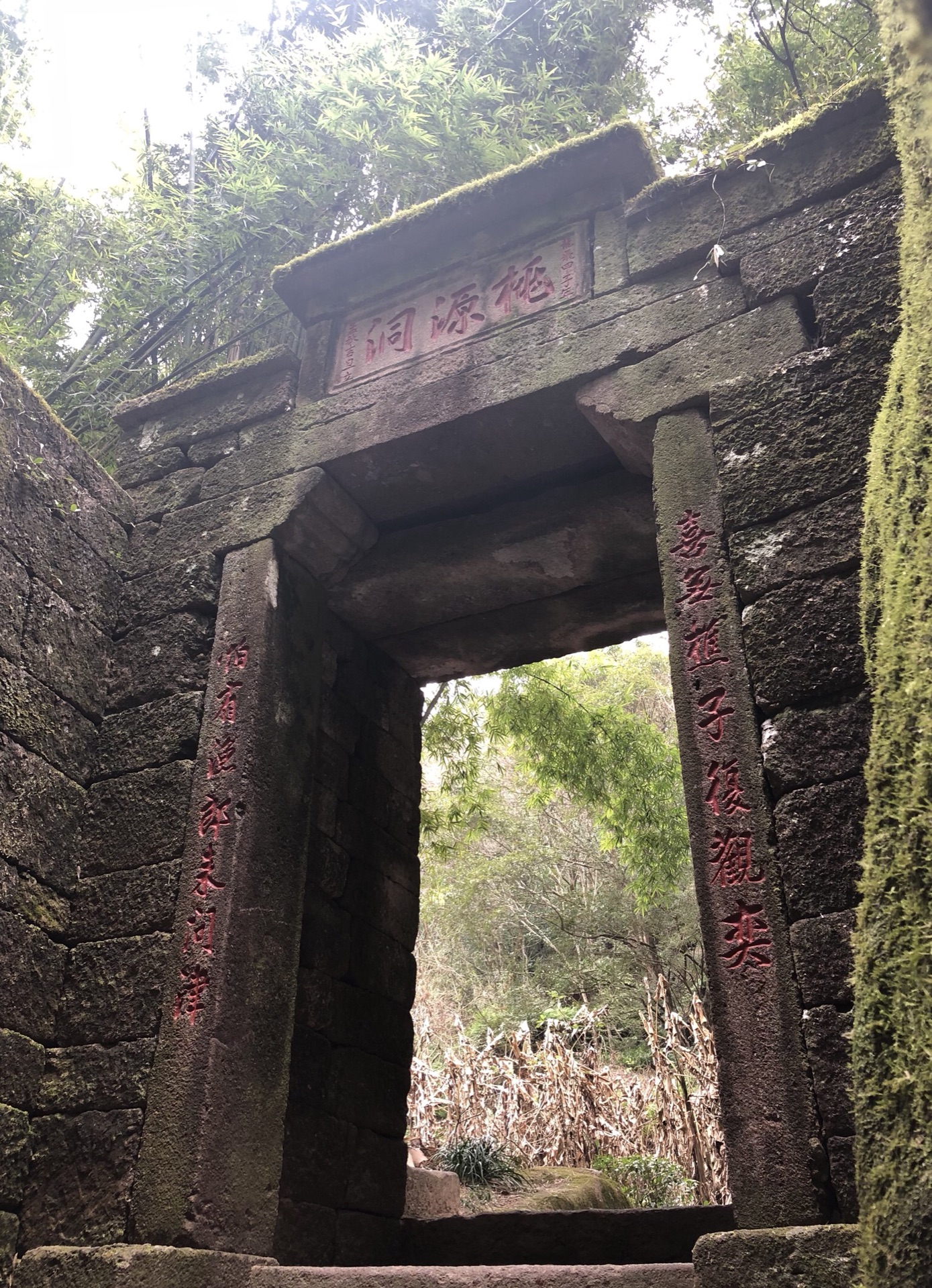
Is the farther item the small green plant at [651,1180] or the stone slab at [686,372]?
the small green plant at [651,1180]

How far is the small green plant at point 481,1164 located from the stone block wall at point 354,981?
2338mm

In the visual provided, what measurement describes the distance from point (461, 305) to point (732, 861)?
7.77 feet

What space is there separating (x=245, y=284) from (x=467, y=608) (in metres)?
2.13

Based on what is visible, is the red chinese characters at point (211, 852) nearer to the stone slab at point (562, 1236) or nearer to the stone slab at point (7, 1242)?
the stone slab at point (7, 1242)

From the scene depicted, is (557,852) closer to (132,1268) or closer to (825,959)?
(132,1268)

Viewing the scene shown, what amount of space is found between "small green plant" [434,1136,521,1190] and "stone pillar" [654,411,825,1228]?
4504 mm

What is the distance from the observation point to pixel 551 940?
1395 cm

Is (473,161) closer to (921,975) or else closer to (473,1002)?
(921,975)

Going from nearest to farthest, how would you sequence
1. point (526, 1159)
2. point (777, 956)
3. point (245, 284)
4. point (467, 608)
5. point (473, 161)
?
point (777, 956) < point (467, 608) < point (473, 161) < point (245, 284) < point (526, 1159)

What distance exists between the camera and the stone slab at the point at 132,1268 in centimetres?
236

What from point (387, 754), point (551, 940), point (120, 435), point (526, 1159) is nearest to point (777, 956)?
point (387, 754)

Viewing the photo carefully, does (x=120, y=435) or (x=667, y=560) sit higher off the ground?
(x=120, y=435)

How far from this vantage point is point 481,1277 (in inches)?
85.4

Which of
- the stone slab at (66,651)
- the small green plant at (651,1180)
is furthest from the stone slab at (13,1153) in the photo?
the small green plant at (651,1180)
